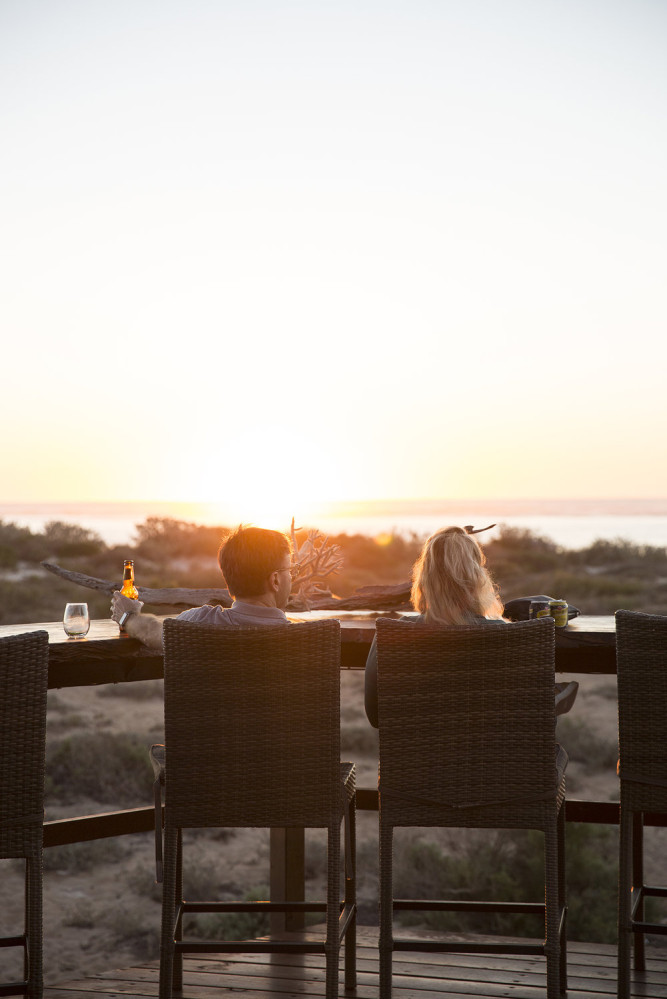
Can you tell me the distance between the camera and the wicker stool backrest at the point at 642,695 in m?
2.32

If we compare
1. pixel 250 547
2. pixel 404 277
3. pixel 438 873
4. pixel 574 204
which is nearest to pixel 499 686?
pixel 250 547

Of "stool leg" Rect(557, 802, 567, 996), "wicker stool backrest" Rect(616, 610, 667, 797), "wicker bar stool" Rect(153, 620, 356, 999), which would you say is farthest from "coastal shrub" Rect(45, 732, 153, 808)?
"wicker stool backrest" Rect(616, 610, 667, 797)

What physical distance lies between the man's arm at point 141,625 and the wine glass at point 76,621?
111mm

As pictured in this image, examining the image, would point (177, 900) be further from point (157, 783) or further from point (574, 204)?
point (574, 204)

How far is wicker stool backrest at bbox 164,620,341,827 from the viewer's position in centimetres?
214

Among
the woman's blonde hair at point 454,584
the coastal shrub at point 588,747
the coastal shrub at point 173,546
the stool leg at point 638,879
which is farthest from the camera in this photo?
the coastal shrub at point 173,546

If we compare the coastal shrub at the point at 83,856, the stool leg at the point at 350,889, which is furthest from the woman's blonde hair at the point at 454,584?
the coastal shrub at the point at 83,856

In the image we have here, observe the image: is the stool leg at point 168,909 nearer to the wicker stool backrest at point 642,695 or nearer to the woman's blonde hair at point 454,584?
the woman's blonde hair at point 454,584

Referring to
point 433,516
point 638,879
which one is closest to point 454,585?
point 638,879

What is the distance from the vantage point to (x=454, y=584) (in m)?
2.32

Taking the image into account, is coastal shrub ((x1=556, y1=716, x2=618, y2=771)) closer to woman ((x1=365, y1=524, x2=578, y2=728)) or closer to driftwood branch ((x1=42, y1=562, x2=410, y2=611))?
driftwood branch ((x1=42, y1=562, x2=410, y2=611))

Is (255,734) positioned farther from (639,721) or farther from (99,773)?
(99,773)

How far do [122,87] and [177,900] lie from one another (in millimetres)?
6968

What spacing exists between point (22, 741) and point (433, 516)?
5355cm
